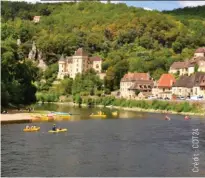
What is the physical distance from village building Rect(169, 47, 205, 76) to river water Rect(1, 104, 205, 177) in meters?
38.4

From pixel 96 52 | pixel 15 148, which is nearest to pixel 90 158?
pixel 15 148

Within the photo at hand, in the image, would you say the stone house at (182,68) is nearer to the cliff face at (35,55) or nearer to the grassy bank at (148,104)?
the grassy bank at (148,104)

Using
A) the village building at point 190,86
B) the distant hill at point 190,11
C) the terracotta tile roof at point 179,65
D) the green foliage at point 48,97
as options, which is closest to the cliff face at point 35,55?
the green foliage at point 48,97

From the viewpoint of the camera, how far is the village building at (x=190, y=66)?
8412 centimetres

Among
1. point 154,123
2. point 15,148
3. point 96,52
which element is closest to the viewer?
point 15,148

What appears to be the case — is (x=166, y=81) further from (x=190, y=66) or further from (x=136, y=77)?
(x=190, y=66)

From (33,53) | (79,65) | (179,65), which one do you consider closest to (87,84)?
(79,65)

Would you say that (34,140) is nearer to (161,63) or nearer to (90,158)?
(90,158)

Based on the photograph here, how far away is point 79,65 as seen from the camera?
355ft

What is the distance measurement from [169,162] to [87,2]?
545 ft

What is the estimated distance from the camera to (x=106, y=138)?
38.3m

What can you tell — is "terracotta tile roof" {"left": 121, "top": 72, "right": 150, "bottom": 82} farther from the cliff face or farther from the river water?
the cliff face

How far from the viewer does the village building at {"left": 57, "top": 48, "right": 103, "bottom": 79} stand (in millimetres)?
107312

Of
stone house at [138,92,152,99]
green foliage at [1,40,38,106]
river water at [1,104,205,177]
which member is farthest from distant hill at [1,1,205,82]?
river water at [1,104,205,177]
